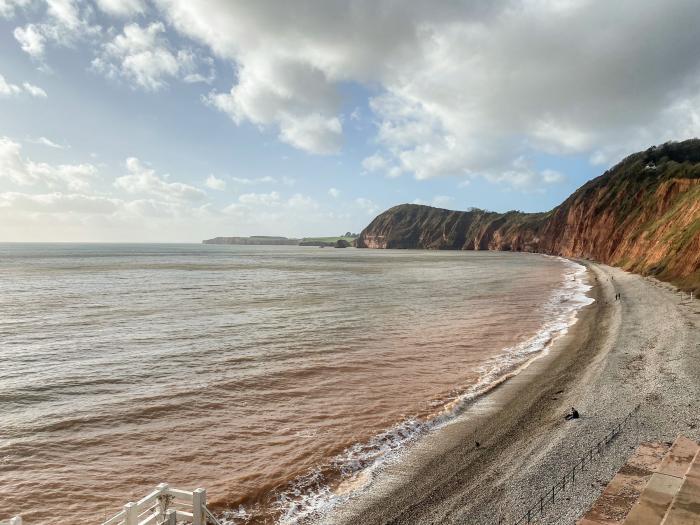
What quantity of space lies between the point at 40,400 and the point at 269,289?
42.1 metres

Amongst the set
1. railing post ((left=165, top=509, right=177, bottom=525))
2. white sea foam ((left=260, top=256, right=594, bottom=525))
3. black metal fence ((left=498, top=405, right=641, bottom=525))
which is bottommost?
white sea foam ((left=260, top=256, right=594, bottom=525))

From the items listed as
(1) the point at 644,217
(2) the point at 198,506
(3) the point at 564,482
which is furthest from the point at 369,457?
(1) the point at 644,217

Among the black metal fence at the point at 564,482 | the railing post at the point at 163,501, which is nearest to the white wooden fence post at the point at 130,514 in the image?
the railing post at the point at 163,501

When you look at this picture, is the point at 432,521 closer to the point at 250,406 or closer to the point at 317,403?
the point at 317,403

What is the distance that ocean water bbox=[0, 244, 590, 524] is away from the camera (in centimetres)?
1223

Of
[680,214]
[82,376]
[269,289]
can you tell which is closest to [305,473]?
[82,376]

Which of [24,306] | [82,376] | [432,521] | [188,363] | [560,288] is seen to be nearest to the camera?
[432,521]

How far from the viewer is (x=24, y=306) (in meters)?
43.8

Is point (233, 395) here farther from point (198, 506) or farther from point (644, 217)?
point (644, 217)

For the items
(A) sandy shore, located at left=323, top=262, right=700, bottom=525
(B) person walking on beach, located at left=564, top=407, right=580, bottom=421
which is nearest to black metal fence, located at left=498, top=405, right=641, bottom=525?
(A) sandy shore, located at left=323, top=262, right=700, bottom=525

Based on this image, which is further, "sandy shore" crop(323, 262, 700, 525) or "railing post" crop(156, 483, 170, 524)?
"sandy shore" crop(323, 262, 700, 525)

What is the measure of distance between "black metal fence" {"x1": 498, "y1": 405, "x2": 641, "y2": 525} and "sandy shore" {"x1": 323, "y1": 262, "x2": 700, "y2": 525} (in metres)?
0.15

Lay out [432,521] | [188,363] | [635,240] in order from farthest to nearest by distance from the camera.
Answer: [635,240] < [188,363] < [432,521]

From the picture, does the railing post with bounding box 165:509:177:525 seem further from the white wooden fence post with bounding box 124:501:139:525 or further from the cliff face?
the cliff face
